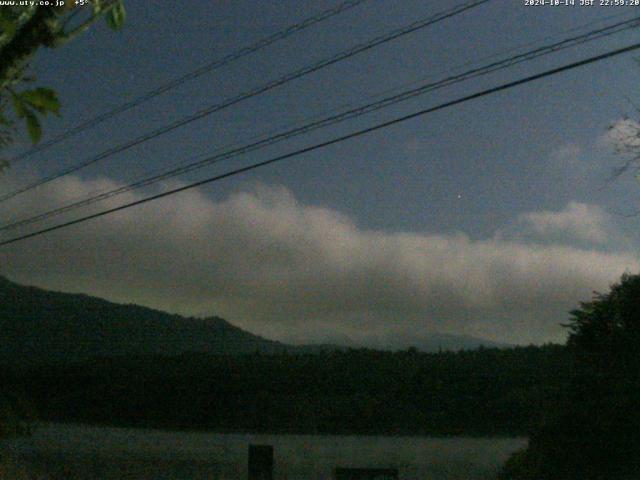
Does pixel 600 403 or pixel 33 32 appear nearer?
pixel 33 32

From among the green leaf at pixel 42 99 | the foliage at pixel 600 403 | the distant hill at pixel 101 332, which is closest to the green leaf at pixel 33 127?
the green leaf at pixel 42 99

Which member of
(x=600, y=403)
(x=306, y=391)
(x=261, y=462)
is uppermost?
(x=306, y=391)

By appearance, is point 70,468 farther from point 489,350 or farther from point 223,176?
point 489,350

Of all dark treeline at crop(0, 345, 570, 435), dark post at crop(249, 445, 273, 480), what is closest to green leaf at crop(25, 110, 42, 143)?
dark post at crop(249, 445, 273, 480)

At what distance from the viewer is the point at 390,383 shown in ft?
94.7

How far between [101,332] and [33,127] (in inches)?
1776

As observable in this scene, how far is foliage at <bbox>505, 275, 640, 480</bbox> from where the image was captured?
12.1m

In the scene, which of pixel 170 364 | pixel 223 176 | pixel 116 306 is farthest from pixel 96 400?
pixel 223 176

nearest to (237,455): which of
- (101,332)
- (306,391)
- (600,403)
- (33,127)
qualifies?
(306,391)

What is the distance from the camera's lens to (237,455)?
21.5 metres

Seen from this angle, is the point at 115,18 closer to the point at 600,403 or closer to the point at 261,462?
the point at 261,462

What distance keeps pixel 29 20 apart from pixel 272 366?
28.7m

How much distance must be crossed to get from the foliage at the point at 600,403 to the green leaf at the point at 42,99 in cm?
1048

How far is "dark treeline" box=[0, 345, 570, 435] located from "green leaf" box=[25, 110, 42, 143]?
19.1 metres
